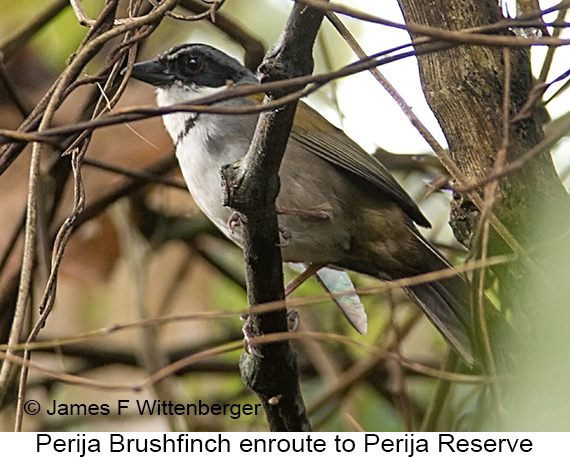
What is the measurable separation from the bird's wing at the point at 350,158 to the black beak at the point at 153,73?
1.62ft

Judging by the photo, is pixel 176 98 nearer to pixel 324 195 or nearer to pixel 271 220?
pixel 324 195

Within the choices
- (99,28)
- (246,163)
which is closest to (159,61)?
(99,28)

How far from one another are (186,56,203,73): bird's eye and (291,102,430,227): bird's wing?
43 cm

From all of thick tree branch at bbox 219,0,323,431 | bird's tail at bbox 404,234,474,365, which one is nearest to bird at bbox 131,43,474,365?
bird's tail at bbox 404,234,474,365

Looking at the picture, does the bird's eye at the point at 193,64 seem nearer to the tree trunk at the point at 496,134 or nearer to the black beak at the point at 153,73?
the black beak at the point at 153,73

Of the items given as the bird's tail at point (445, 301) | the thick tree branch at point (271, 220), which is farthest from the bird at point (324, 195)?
the thick tree branch at point (271, 220)

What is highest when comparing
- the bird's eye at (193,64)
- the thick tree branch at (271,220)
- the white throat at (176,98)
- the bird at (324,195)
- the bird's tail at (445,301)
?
the bird's eye at (193,64)

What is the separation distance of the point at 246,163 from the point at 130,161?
163cm

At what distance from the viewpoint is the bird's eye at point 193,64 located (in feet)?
9.81

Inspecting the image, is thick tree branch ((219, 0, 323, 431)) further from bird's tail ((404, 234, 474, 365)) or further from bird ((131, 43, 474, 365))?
bird's tail ((404, 234, 474, 365))

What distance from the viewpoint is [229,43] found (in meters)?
3.40

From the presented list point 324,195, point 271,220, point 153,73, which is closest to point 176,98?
point 153,73

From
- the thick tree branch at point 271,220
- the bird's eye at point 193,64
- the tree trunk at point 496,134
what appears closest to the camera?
the thick tree branch at point 271,220
